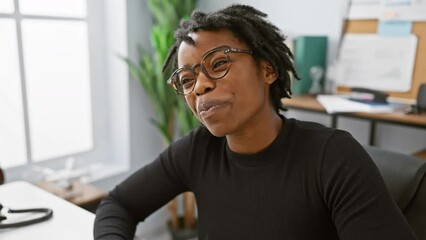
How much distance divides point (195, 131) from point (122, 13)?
1.54m

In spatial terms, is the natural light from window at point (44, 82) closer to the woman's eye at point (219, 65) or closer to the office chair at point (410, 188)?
the woman's eye at point (219, 65)

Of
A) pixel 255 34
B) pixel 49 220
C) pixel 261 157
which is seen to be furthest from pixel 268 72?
pixel 49 220

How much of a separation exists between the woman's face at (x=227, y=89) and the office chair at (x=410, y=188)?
338 mm

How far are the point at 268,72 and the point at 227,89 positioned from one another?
0.13 metres

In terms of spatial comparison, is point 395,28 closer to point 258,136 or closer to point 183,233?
point 258,136

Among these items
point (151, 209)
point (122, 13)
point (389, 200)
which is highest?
point (122, 13)

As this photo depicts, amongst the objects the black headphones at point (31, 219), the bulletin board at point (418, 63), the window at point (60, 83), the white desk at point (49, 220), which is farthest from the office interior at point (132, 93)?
the black headphones at point (31, 219)

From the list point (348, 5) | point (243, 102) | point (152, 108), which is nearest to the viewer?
point (243, 102)

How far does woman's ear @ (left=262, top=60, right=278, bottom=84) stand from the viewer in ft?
3.04

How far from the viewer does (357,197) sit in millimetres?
771

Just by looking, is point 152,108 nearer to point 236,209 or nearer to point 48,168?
point 48,168

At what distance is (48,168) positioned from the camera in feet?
7.66

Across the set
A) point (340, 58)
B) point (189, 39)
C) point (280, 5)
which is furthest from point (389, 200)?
point (280, 5)

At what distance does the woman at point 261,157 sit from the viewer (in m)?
0.79
